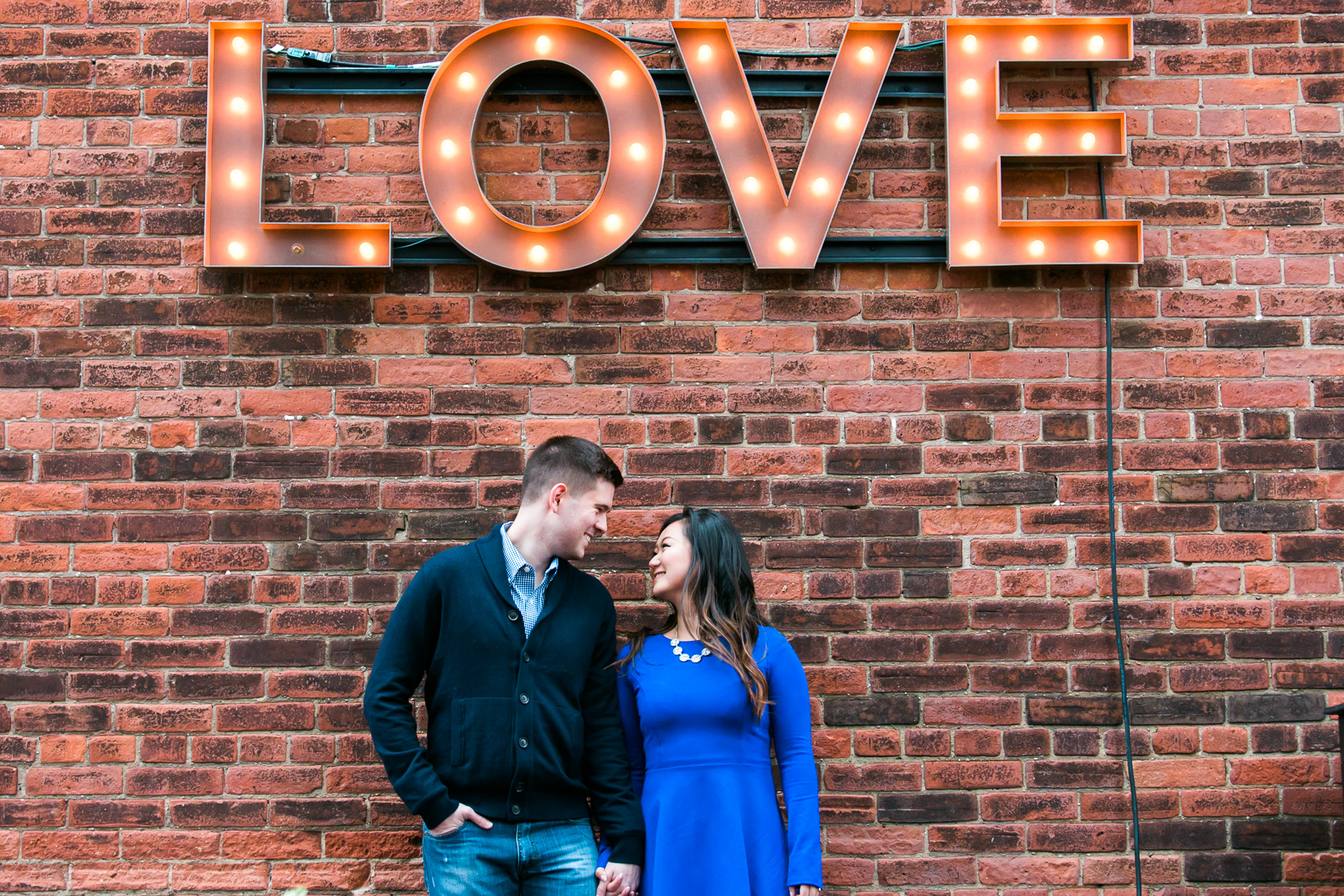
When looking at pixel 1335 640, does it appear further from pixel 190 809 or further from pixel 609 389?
pixel 190 809

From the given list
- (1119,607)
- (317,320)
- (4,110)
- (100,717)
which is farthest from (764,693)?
(4,110)

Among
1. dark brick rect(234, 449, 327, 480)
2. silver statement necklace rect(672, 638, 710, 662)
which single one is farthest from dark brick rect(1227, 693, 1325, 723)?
dark brick rect(234, 449, 327, 480)

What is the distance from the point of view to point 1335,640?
308 cm

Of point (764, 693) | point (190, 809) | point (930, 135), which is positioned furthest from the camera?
point (930, 135)

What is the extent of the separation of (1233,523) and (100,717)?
3.73 metres

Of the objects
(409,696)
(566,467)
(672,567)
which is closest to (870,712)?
(672,567)

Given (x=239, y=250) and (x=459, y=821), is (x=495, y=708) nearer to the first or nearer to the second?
(x=459, y=821)

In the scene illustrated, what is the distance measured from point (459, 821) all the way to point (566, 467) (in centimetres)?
96

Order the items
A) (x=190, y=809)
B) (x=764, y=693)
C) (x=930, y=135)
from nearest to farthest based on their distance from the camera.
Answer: (x=764, y=693) < (x=190, y=809) < (x=930, y=135)

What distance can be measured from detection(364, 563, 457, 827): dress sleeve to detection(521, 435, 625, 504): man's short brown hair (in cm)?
35

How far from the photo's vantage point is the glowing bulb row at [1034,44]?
312cm

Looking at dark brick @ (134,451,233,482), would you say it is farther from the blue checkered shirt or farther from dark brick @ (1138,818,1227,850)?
dark brick @ (1138,818,1227,850)

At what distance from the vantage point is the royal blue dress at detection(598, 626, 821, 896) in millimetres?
2457

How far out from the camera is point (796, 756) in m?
2.57
